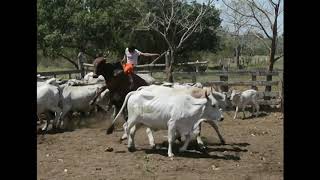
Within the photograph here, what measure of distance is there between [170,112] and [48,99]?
14.7 ft

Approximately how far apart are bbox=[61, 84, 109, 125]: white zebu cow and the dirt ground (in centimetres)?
122

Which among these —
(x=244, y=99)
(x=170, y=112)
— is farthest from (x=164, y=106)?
(x=244, y=99)

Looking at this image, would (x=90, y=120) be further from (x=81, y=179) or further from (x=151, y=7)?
(x=151, y=7)

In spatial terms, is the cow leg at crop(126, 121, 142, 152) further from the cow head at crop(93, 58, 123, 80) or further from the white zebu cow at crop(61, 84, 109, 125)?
the white zebu cow at crop(61, 84, 109, 125)

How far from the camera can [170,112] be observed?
29.1 ft

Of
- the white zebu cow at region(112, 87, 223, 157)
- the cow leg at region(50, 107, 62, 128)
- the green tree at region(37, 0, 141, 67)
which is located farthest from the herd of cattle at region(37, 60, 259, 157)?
the green tree at region(37, 0, 141, 67)

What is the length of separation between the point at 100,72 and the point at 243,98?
5.58 meters

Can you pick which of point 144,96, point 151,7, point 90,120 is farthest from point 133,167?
point 151,7

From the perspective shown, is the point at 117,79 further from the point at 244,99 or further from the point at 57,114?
the point at 244,99

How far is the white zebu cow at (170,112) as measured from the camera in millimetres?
8836

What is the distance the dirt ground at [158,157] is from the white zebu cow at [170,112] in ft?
1.59

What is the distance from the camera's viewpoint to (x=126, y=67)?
39.0 feet

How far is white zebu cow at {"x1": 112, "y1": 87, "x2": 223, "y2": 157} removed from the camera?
348 inches

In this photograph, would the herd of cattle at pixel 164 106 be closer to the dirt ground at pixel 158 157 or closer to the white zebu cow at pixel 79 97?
the dirt ground at pixel 158 157
